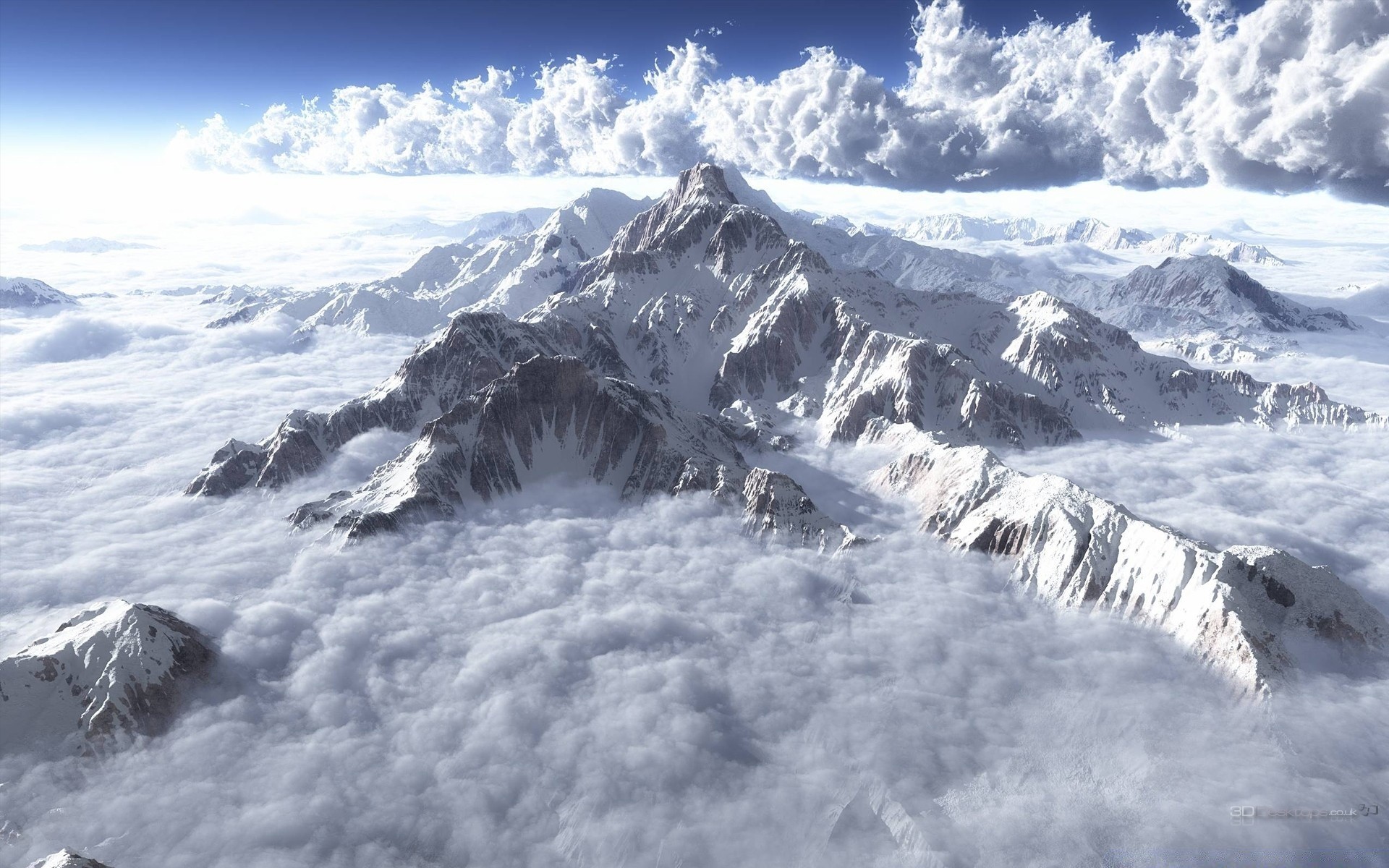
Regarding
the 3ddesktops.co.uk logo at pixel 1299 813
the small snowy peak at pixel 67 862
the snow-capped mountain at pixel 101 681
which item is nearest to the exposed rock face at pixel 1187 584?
the 3ddesktops.co.uk logo at pixel 1299 813

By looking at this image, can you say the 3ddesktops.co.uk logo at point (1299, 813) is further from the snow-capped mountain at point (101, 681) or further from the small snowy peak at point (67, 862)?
the snow-capped mountain at point (101, 681)

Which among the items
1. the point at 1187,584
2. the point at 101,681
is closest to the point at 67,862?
the point at 101,681

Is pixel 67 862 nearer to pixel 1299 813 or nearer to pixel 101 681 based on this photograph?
pixel 101 681

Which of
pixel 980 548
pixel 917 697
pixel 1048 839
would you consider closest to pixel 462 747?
pixel 917 697

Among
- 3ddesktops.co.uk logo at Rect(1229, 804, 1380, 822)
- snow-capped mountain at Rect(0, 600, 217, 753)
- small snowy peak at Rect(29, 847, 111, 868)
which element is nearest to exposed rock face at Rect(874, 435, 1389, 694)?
3ddesktops.co.uk logo at Rect(1229, 804, 1380, 822)

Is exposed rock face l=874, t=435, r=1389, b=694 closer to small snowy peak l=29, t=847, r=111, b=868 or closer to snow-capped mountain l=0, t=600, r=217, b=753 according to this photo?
small snowy peak l=29, t=847, r=111, b=868

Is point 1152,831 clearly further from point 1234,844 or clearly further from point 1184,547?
point 1184,547

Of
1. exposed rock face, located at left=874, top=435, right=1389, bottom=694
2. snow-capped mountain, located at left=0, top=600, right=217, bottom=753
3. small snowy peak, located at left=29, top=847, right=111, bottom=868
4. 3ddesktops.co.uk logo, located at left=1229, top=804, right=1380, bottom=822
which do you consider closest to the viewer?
small snowy peak, located at left=29, top=847, right=111, bottom=868
